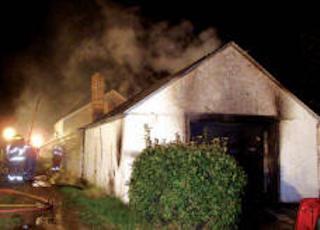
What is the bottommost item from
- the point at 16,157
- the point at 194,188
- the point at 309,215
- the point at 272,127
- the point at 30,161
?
the point at 309,215

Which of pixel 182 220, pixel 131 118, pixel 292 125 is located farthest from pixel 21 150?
pixel 182 220

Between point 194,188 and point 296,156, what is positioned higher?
point 296,156

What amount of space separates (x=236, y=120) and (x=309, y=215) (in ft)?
24.9

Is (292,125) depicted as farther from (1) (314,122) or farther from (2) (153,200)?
(2) (153,200)

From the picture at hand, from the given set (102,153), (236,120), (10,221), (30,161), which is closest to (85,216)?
(10,221)

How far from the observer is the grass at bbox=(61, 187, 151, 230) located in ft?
33.6

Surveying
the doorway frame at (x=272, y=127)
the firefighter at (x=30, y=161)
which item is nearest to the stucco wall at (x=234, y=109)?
the doorway frame at (x=272, y=127)

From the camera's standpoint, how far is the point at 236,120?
1450cm

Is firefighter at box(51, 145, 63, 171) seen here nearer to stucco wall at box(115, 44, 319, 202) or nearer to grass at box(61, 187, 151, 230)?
grass at box(61, 187, 151, 230)

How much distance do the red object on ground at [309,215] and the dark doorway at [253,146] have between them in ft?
20.9

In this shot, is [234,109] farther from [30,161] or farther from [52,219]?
[30,161]

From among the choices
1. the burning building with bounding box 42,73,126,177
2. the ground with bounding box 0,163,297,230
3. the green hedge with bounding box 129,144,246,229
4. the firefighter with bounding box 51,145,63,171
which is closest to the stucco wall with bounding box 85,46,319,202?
the ground with bounding box 0,163,297,230

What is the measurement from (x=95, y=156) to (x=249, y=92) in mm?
7012

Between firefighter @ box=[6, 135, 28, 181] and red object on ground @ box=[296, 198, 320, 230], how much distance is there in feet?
47.8
